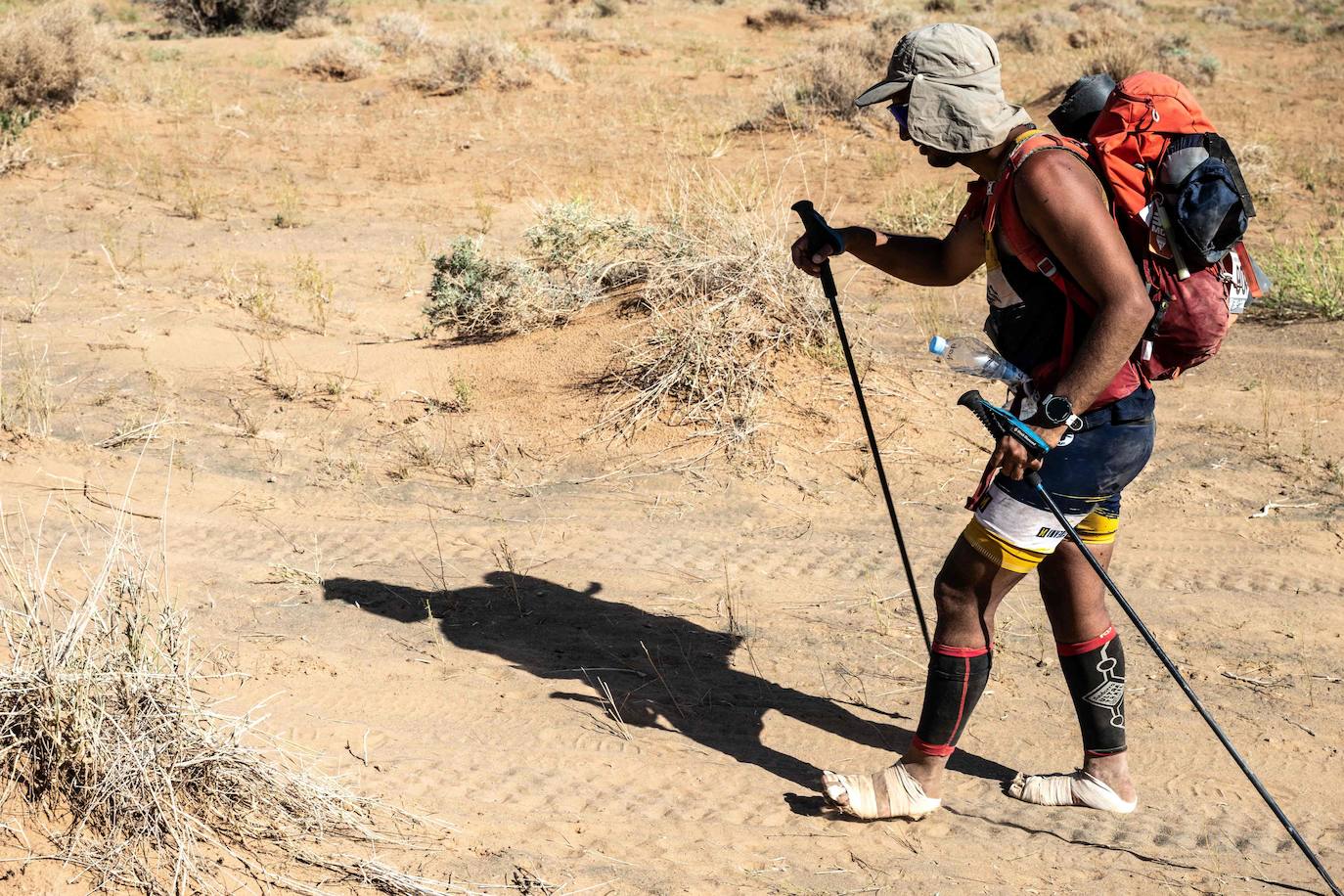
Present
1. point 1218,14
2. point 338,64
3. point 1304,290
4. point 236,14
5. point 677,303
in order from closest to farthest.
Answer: point 677,303, point 1304,290, point 338,64, point 236,14, point 1218,14

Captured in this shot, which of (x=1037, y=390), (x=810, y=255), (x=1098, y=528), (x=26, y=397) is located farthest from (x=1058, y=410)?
(x=26, y=397)

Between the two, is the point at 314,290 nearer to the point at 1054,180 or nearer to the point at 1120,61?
the point at 1054,180

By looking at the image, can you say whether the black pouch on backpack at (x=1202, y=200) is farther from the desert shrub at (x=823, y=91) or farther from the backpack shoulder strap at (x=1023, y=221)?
the desert shrub at (x=823, y=91)

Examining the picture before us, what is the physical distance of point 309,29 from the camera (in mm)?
20609

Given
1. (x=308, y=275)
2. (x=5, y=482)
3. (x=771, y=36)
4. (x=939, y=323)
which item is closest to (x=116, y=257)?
(x=308, y=275)

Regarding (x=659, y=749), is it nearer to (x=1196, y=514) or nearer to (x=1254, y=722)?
(x=1254, y=722)

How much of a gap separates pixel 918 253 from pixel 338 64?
1556 cm

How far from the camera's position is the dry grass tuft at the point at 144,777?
2.59m

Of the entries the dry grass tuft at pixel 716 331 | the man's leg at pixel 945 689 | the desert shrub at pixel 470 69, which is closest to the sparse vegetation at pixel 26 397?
the dry grass tuft at pixel 716 331

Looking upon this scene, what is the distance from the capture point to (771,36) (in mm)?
22312

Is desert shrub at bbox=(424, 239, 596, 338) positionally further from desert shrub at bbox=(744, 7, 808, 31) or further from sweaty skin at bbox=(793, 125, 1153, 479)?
desert shrub at bbox=(744, 7, 808, 31)

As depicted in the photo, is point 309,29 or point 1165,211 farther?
point 309,29

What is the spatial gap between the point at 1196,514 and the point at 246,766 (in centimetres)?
423

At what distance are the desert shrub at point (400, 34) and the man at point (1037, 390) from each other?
16736 mm
